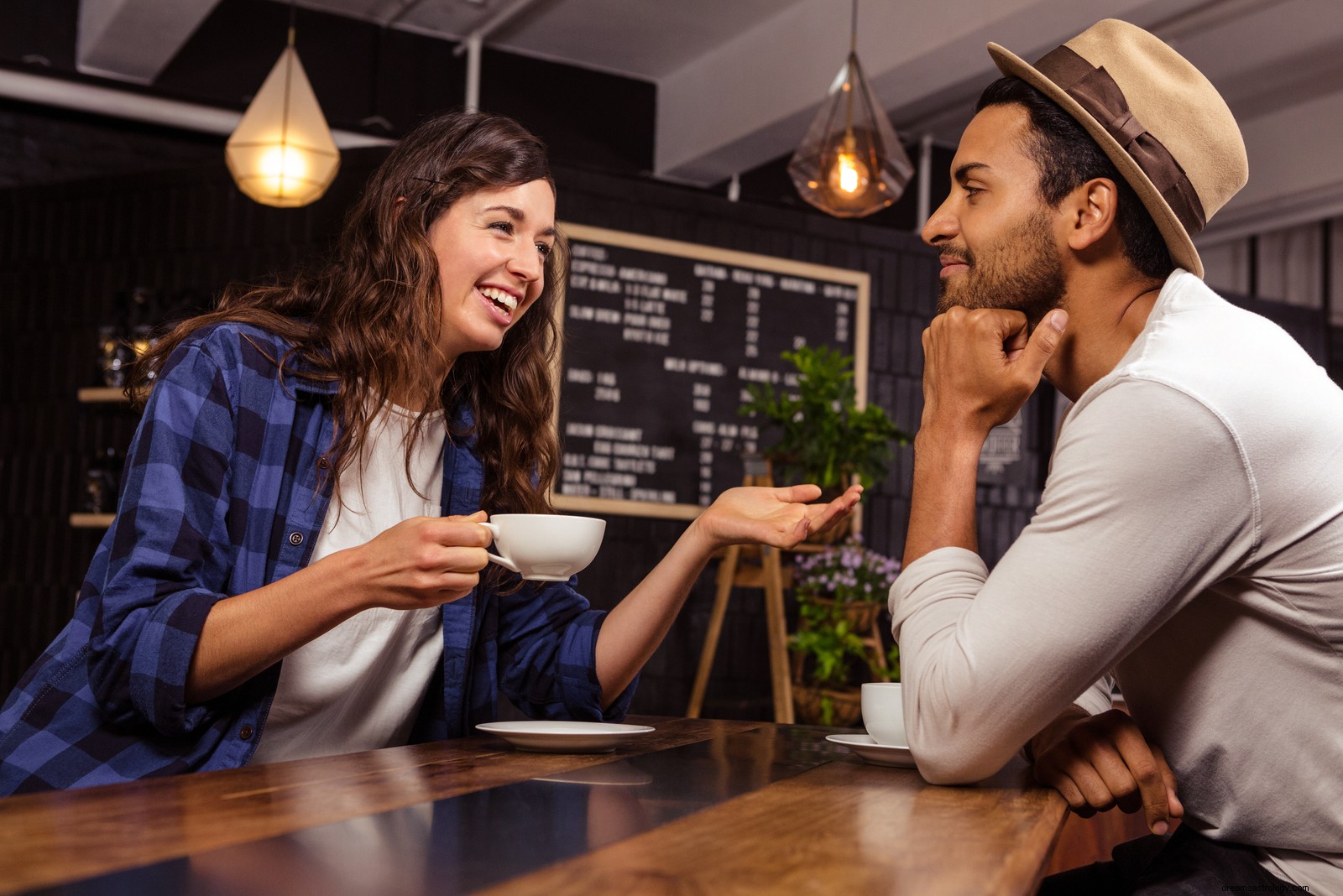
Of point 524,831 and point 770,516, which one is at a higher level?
point 770,516

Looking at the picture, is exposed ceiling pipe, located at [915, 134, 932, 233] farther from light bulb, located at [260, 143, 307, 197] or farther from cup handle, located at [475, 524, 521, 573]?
cup handle, located at [475, 524, 521, 573]

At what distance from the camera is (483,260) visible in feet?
5.44

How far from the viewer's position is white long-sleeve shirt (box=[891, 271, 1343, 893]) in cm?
99

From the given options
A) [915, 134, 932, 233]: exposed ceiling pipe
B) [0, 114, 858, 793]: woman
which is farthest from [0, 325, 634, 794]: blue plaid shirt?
[915, 134, 932, 233]: exposed ceiling pipe

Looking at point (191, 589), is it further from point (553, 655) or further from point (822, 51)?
point (822, 51)

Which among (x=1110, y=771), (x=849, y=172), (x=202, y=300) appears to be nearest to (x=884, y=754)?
(x=1110, y=771)

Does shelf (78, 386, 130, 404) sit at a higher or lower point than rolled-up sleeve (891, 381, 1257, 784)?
higher

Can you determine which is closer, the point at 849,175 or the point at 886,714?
the point at 886,714

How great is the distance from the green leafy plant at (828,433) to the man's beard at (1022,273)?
2646mm

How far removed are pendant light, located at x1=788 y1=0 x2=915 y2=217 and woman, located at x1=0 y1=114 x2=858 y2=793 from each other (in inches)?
90.7

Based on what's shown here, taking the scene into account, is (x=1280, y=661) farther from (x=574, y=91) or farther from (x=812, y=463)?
(x=574, y=91)

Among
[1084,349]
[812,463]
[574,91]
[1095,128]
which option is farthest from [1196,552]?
[574,91]

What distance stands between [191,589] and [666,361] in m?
3.49

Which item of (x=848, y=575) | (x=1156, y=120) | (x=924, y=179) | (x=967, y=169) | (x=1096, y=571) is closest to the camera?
(x=1096, y=571)
